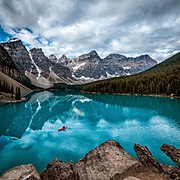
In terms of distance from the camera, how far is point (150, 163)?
1708cm

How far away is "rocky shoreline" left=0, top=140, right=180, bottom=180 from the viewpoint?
1460 cm

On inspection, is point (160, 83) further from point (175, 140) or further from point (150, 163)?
point (150, 163)

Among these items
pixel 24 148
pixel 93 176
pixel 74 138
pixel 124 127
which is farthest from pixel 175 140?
pixel 24 148

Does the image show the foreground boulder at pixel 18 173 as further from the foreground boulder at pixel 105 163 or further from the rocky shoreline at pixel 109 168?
the foreground boulder at pixel 105 163

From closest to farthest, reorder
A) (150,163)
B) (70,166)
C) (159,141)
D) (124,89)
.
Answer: (70,166) < (150,163) < (159,141) < (124,89)

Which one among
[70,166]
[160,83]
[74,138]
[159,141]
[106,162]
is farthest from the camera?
[160,83]

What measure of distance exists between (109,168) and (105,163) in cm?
97

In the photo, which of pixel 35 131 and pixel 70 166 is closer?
pixel 70 166

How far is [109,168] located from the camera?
17156 mm

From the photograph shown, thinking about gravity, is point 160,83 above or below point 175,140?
above

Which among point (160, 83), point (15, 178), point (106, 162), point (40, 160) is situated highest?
point (160, 83)

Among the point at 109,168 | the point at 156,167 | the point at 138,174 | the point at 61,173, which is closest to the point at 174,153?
the point at 156,167

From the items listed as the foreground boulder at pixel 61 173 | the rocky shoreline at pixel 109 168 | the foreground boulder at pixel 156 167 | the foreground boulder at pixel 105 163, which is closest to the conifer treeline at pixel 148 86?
the foreground boulder at pixel 156 167

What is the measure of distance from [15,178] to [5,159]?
10653mm
